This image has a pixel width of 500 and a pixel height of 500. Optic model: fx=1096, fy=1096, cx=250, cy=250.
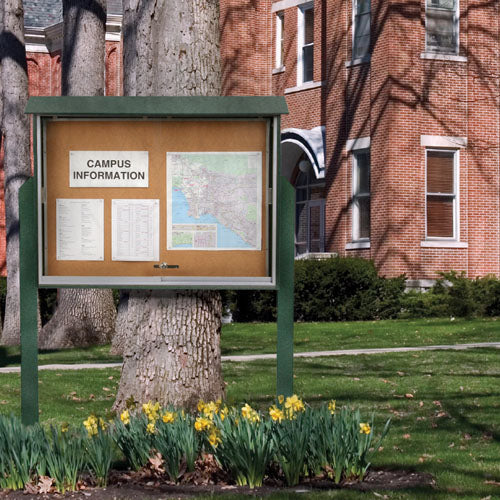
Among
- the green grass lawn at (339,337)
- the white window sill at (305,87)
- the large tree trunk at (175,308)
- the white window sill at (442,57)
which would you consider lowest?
the green grass lawn at (339,337)

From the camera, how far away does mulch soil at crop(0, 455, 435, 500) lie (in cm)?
650

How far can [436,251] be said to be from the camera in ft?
84.6

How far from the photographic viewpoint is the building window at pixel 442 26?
2638 centimetres

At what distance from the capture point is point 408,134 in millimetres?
25797

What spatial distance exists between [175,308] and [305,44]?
2151 centimetres

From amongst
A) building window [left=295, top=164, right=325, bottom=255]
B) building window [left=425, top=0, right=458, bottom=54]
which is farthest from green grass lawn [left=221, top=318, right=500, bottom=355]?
building window [left=425, top=0, right=458, bottom=54]

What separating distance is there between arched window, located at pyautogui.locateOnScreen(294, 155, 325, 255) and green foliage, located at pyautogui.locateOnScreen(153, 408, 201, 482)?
846 inches

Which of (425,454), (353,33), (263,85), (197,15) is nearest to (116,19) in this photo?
(263,85)

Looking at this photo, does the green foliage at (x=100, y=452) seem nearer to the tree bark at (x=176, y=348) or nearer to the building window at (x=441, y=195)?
the tree bark at (x=176, y=348)

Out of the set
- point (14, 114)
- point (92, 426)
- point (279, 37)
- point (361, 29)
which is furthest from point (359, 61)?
point (92, 426)

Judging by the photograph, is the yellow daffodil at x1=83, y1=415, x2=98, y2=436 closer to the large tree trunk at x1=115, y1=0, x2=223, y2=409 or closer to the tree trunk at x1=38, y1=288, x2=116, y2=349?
the large tree trunk at x1=115, y1=0, x2=223, y2=409

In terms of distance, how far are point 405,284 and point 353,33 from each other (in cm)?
660

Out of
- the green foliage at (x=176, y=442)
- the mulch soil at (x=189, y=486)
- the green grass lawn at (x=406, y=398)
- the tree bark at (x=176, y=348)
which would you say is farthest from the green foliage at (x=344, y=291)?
the green foliage at (x=176, y=442)

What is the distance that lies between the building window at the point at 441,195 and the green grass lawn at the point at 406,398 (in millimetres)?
10440
